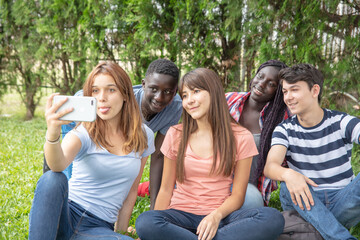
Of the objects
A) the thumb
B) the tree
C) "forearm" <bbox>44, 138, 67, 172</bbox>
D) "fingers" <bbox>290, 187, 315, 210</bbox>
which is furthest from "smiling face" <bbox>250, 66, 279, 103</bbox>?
the tree

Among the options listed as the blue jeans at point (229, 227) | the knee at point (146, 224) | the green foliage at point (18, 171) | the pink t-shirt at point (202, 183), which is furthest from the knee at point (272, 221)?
the green foliage at point (18, 171)

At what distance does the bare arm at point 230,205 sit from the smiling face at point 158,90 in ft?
2.97

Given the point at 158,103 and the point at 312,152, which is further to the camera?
the point at 158,103

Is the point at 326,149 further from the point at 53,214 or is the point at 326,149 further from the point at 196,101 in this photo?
the point at 53,214

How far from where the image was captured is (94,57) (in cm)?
671

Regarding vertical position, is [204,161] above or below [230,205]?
above

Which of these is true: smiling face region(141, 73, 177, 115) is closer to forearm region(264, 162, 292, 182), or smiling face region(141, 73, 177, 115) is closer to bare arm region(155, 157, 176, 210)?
bare arm region(155, 157, 176, 210)

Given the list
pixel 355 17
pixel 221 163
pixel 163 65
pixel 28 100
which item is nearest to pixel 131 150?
pixel 221 163

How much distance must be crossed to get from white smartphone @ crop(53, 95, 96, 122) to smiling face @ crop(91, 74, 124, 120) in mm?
382

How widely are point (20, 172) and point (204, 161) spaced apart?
2.72 m

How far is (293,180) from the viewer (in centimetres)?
250

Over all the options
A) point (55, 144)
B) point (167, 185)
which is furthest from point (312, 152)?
point (55, 144)

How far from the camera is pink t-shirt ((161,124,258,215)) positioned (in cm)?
254

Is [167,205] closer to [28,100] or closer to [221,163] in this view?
[221,163]
